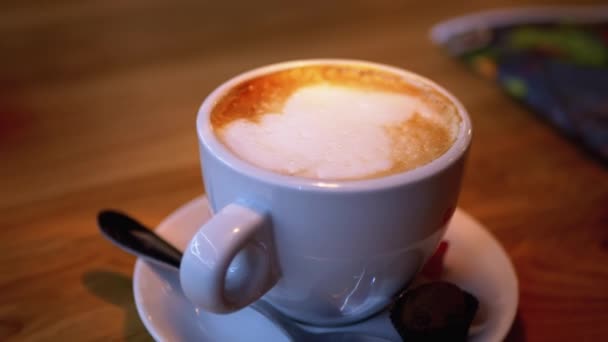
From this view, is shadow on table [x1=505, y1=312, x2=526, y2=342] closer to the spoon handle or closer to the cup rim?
the cup rim

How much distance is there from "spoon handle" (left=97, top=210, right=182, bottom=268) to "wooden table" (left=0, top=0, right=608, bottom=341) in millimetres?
46

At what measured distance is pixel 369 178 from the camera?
391mm

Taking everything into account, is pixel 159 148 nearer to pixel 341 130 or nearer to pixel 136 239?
pixel 136 239

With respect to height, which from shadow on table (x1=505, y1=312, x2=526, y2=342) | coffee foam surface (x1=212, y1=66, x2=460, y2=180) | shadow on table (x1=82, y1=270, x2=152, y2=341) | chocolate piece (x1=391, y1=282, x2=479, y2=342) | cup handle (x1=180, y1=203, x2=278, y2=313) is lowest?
shadow on table (x1=505, y1=312, x2=526, y2=342)

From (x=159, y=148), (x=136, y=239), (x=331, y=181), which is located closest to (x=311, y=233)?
(x=331, y=181)

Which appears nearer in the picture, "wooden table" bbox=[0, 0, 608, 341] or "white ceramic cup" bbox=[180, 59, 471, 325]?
"white ceramic cup" bbox=[180, 59, 471, 325]

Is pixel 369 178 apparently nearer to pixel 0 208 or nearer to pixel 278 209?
pixel 278 209

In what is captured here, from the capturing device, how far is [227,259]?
36 centimetres

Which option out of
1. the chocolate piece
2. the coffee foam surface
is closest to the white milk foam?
the coffee foam surface

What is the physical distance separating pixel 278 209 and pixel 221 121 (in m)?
0.12

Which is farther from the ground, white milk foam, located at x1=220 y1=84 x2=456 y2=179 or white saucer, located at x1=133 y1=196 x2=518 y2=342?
white milk foam, located at x1=220 y1=84 x2=456 y2=179

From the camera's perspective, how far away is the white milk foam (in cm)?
41

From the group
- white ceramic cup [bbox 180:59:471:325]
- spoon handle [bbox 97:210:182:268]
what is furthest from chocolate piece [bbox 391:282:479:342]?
spoon handle [bbox 97:210:182:268]

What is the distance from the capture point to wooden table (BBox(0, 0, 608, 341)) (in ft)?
1.66
